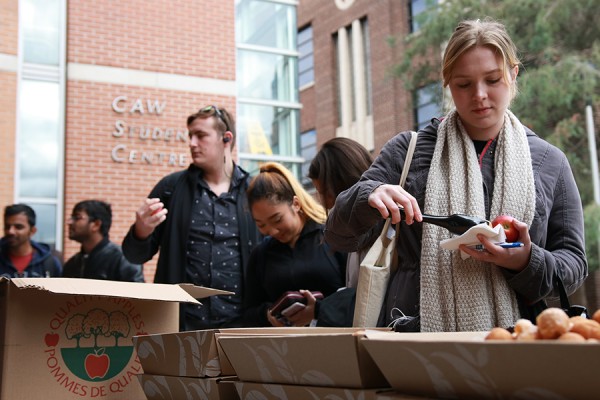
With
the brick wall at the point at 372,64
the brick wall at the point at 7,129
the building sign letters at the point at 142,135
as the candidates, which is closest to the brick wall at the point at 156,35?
the building sign letters at the point at 142,135

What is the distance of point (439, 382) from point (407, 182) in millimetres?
897

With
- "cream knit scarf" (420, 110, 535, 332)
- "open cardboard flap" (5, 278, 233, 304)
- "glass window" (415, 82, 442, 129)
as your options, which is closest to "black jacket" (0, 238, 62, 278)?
"open cardboard flap" (5, 278, 233, 304)

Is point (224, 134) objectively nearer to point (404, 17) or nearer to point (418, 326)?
point (418, 326)

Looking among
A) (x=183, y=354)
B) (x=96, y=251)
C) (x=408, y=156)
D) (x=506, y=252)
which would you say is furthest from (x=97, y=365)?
(x=96, y=251)

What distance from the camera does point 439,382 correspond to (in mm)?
905

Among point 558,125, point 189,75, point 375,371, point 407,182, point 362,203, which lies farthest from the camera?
point 558,125

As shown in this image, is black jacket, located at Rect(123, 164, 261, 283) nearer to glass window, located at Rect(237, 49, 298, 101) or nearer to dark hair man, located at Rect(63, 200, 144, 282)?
dark hair man, located at Rect(63, 200, 144, 282)

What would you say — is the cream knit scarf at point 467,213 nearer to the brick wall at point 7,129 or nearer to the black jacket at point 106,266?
the black jacket at point 106,266

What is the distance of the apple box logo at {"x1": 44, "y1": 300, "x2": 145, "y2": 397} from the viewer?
176cm

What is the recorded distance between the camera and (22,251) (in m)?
4.79

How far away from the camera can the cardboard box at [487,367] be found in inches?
30.2

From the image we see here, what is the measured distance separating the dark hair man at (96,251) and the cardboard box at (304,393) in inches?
119

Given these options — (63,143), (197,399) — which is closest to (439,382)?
(197,399)

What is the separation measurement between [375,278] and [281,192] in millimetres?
1247
